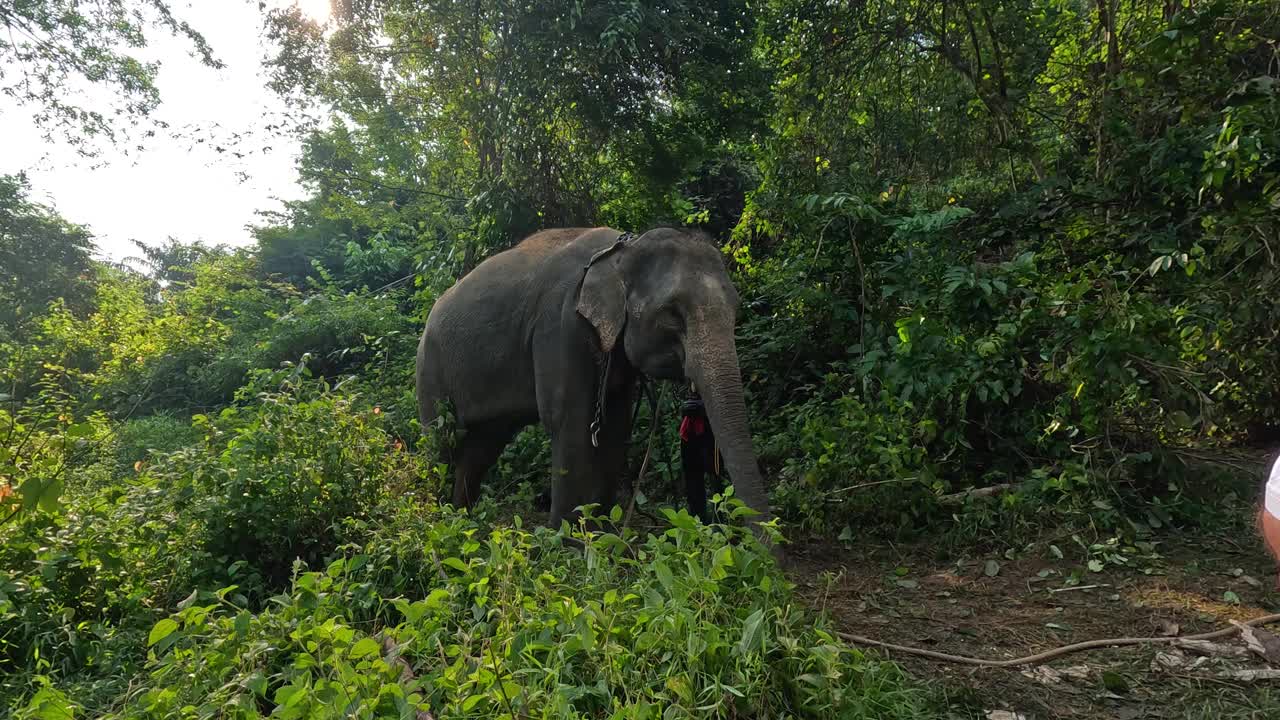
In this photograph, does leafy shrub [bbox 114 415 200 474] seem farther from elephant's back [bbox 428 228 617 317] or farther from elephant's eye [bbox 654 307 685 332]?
elephant's eye [bbox 654 307 685 332]

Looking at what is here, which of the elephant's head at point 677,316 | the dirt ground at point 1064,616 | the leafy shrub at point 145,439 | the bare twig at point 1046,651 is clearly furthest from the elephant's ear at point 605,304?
the leafy shrub at point 145,439

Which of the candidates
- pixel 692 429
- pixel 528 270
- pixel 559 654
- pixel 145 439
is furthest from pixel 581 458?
pixel 145 439

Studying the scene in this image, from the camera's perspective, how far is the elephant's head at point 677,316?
12.7 feet

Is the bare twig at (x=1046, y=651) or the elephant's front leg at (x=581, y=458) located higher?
the elephant's front leg at (x=581, y=458)

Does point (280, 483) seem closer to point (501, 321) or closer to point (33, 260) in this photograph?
point (501, 321)

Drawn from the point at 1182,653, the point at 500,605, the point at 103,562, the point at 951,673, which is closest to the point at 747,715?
the point at 500,605

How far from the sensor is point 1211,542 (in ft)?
14.4

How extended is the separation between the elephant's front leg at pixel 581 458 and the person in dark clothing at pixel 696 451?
49 cm

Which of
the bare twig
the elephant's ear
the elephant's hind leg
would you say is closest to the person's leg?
the bare twig

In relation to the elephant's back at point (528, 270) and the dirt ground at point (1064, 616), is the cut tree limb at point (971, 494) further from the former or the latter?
the elephant's back at point (528, 270)

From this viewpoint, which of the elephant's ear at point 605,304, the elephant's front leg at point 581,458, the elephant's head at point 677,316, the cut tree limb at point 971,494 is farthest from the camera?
the cut tree limb at point 971,494

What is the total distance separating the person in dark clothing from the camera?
201 inches

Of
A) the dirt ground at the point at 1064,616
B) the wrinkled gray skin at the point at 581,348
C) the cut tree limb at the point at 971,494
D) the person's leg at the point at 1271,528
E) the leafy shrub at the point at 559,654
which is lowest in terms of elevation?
the dirt ground at the point at 1064,616

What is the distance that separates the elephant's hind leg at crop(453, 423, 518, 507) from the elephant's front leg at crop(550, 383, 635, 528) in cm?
117
